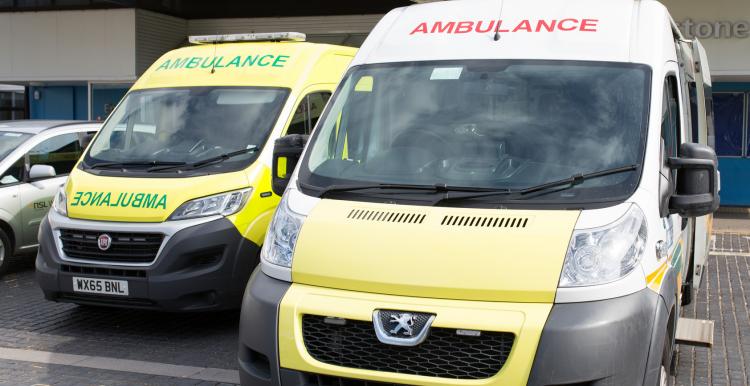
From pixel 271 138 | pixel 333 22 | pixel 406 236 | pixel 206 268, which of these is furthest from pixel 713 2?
pixel 406 236

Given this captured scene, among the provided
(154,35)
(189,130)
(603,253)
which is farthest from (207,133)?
(154,35)

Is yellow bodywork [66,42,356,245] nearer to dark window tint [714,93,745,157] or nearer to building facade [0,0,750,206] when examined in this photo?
dark window tint [714,93,745,157]

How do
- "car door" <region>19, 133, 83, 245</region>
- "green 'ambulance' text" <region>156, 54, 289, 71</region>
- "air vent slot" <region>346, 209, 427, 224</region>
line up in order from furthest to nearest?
"car door" <region>19, 133, 83, 245</region> → "green 'ambulance' text" <region>156, 54, 289, 71</region> → "air vent slot" <region>346, 209, 427, 224</region>

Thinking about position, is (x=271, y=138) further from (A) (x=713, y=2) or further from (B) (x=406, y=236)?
(A) (x=713, y=2)

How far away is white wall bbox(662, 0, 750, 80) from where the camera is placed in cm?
1545

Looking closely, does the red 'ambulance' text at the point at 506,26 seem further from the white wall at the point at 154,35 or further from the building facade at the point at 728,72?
the white wall at the point at 154,35

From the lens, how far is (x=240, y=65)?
8.21m

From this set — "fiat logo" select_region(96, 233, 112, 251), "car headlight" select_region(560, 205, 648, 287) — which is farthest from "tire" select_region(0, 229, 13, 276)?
"car headlight" select_region(560, 205, 648, 287)

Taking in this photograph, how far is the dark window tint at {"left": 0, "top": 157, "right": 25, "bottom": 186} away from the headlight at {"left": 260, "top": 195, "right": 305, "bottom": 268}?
19.8 ft

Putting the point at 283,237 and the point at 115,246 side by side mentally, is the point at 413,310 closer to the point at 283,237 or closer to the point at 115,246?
the point at 283,237

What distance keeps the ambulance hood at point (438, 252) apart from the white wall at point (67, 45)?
15990 millimetres

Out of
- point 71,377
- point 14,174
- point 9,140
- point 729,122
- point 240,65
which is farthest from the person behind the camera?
point 729,122

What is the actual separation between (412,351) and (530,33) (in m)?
2.08

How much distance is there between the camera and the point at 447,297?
3955 millimetres
